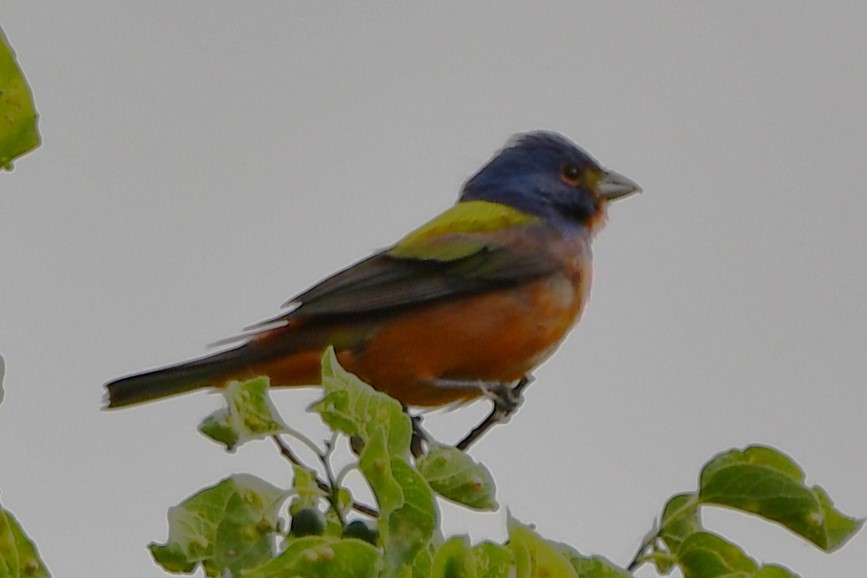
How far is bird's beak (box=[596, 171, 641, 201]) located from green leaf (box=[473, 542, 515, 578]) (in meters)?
4.43

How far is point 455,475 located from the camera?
2625 mm

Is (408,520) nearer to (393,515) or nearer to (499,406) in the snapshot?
(393,515)

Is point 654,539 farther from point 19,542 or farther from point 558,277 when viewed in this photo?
point 558,277

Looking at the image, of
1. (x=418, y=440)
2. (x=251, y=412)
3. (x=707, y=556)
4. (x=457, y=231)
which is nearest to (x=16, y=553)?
(x=251, y=412)

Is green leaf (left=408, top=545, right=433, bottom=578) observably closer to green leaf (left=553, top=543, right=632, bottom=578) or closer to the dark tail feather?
green leaf (left=553, top=543, right=632, bottom=578)

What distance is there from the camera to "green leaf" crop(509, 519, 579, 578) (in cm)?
206

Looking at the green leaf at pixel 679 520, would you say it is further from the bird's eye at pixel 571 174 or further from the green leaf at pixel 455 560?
the bird's eye at pixel 571 174

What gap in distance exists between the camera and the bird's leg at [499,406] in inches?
139

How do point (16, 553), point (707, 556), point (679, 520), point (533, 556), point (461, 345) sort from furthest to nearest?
point (461, 345) < point (679, 520) < point (707, 556) < point (16, 553) < point (533, 556)

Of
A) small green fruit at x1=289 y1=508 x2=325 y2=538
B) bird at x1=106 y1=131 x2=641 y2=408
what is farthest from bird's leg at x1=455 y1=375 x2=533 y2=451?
small green fruit at x1=289 y1=508 x2=325 y2=538

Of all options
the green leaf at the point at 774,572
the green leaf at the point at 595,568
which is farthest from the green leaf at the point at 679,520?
the green leaf at the point at 595,568

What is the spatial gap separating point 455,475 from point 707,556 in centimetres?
59

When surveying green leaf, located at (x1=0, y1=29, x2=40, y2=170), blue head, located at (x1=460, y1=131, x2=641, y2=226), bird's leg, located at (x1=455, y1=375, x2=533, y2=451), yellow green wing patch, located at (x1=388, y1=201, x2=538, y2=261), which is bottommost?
bird's leg, located at (x1=455, y1=375, x2=533, y2=451)

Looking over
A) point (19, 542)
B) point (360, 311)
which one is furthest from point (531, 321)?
point (19, 542)
